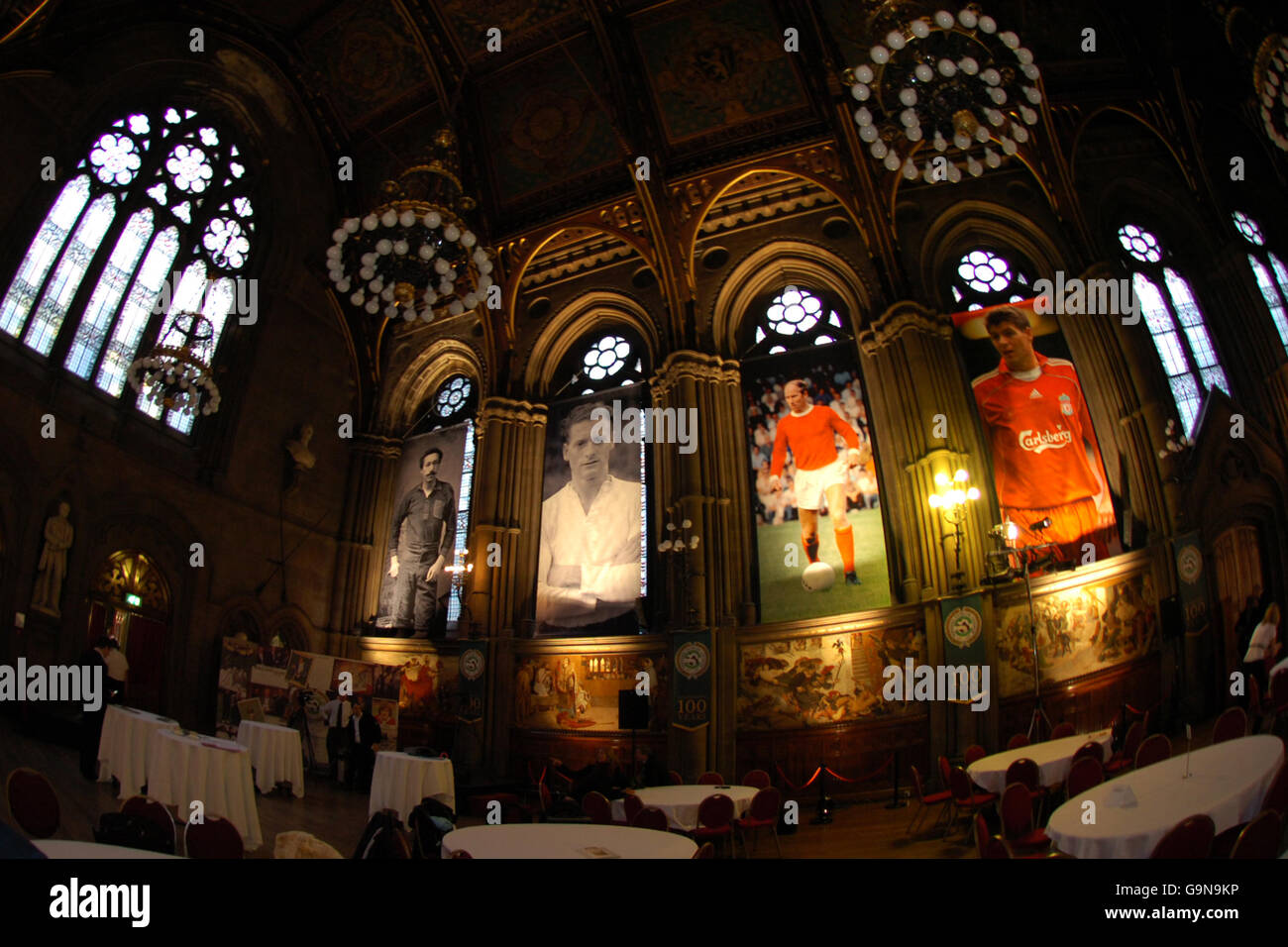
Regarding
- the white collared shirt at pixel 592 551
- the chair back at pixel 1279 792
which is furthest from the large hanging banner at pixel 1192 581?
the white collared shirt at pixel 592 551

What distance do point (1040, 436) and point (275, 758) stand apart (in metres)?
13.3

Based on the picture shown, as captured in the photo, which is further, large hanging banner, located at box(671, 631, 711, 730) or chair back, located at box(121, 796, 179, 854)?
large hanging banner, located at box(671, 631, 711, 730)

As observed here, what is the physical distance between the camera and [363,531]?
1814 cm

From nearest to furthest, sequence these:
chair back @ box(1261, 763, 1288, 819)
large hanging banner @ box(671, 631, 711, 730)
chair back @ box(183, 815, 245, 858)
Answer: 1. chair back @ box(183, 815, 245, 858)
2. chair back @ box(1261, 763, 1288, 819)
3. large hanging banner @ box(671, 631, 711, 730)

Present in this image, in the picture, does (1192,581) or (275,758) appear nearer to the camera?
(1192,581)

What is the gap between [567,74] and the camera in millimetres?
16469

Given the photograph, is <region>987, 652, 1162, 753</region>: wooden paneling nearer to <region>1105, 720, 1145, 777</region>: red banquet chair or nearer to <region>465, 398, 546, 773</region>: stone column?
<region>1105, 720, 1145, 777</region>: red banquet chair

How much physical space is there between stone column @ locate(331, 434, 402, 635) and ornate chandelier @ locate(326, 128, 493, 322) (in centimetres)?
781

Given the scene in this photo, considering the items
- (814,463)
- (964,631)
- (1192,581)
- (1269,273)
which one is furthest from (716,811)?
(1269,273)

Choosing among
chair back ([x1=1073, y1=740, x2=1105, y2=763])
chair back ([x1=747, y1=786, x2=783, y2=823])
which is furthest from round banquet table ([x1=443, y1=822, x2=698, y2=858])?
chair back ([x1=1073, y1=740, x2=1105, y2=763])

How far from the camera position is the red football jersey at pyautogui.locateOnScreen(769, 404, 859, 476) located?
14.7 meters

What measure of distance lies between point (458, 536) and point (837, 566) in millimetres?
8613

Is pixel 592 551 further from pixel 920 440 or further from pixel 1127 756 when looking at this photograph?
pixel 1127 756

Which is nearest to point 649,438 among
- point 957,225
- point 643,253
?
point 643,253
